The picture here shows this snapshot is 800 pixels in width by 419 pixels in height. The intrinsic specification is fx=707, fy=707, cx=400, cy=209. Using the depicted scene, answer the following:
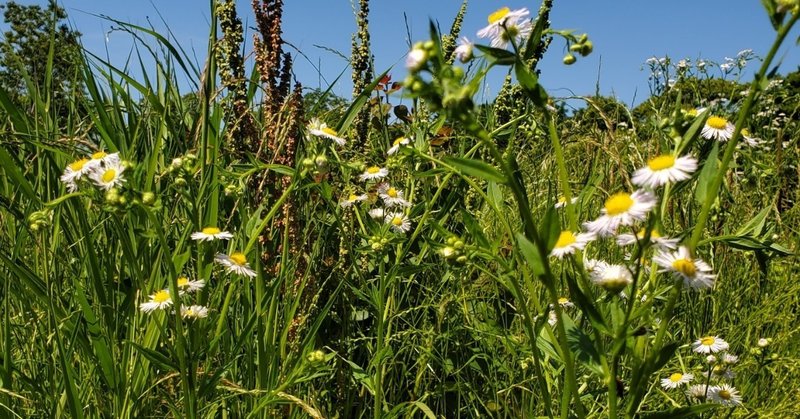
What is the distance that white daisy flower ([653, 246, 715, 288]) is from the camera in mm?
826

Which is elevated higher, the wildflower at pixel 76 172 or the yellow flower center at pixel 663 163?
the yellow flower center at pixel 663 163

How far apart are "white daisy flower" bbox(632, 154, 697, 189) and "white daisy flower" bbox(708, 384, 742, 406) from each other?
809 mm

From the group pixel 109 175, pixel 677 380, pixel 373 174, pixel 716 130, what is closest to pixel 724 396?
pixel 677 380

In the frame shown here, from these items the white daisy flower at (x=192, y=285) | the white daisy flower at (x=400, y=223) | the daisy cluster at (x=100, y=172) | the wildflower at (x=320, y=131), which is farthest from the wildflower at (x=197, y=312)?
the white daisy flower at (x=400, y=223)

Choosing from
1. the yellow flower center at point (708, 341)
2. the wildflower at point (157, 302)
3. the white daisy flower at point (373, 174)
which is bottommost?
the wildflower at point (157, 302)

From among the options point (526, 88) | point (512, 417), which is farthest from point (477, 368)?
point (526, 88)

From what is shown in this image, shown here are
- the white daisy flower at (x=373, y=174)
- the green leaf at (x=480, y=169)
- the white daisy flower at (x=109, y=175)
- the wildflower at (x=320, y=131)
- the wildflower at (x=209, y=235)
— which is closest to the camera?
the green leaf at (x=480, y=169)

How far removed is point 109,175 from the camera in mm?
1040

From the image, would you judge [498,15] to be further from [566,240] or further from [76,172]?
[76,172]

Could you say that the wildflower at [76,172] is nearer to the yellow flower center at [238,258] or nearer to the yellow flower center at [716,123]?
the yellow flower center at [238,258]

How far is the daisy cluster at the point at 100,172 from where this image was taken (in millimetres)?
1021

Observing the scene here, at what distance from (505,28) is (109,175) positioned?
2.01ft

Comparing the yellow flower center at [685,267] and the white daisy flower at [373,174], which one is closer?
the yellow flower center at [685,267]

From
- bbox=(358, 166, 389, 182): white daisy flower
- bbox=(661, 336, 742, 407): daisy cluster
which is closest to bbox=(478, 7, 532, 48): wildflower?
bbox=(358, 166, 389, 182): white daisy flower
